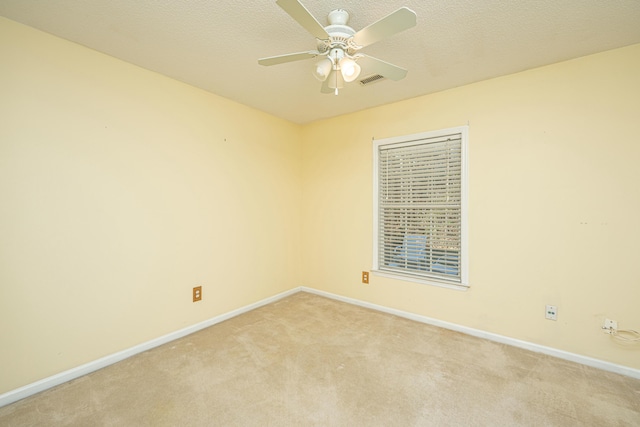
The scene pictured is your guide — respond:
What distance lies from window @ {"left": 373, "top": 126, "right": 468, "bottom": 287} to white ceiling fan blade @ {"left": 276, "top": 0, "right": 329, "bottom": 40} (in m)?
1.77

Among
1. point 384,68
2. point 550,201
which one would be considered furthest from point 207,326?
point 550,201

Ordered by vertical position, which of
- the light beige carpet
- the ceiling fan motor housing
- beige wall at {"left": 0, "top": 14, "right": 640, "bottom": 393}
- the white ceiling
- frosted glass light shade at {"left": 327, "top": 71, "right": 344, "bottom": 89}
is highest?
the white ceiling

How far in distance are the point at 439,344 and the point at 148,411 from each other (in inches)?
85.6

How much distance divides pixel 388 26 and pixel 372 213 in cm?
208

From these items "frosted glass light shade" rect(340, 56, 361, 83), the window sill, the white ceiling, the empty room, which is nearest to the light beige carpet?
the empty room

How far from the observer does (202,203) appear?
2.66m

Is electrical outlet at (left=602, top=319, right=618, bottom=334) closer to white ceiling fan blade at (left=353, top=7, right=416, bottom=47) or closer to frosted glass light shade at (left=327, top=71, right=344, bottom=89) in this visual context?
white ceiling fan blade at (left=353, top=7, right=416, bottom=47)

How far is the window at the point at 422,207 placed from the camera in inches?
102

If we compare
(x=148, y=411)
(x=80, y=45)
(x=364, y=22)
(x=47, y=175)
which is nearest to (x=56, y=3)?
(x=80, y=45)

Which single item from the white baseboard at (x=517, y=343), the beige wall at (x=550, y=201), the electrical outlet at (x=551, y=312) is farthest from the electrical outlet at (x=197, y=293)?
the electrical outlet at (x=551, y=312)

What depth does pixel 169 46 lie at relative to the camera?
75.6 inches

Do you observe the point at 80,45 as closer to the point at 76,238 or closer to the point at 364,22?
the point at 76,238

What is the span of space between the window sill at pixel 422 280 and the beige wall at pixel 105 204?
1579 millimetres

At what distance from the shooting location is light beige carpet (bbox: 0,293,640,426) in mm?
1523
